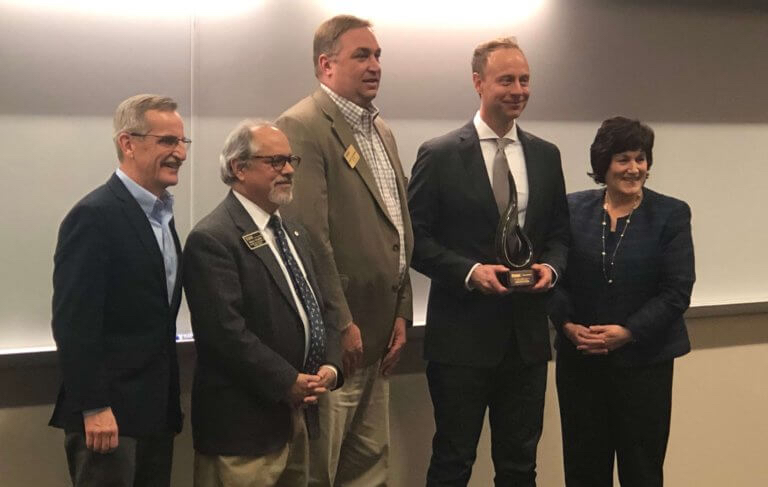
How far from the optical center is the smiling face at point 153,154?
2146 mm

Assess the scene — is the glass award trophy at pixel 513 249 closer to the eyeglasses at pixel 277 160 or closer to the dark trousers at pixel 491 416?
the dark trousers at pixel 491 416

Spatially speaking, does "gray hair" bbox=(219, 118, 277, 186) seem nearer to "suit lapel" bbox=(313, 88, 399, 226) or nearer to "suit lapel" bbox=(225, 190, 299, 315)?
"suit lapel" bbox=(225, 190, 299, 315)

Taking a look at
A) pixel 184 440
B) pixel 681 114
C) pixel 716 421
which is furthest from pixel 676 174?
pixel 184 440

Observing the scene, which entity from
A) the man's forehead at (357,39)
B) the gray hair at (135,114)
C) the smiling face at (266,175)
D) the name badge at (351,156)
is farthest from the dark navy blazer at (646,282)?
the gray hair at (135,114)

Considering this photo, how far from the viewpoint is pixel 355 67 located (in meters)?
2.55

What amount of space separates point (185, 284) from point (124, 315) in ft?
0.60

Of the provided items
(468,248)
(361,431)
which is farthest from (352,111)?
(361,431)

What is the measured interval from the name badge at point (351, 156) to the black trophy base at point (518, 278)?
21.8 inches

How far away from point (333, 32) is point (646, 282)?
125 cm

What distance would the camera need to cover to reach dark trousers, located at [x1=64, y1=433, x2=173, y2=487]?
2.06 meters

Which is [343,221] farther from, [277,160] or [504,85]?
[504,85]

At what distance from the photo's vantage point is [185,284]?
2217 millimetres

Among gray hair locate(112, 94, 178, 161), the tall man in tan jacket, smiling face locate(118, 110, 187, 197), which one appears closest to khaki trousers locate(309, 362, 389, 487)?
the tall man in tan jacket

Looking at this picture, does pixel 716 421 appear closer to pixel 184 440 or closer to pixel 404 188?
pixel 404 188
